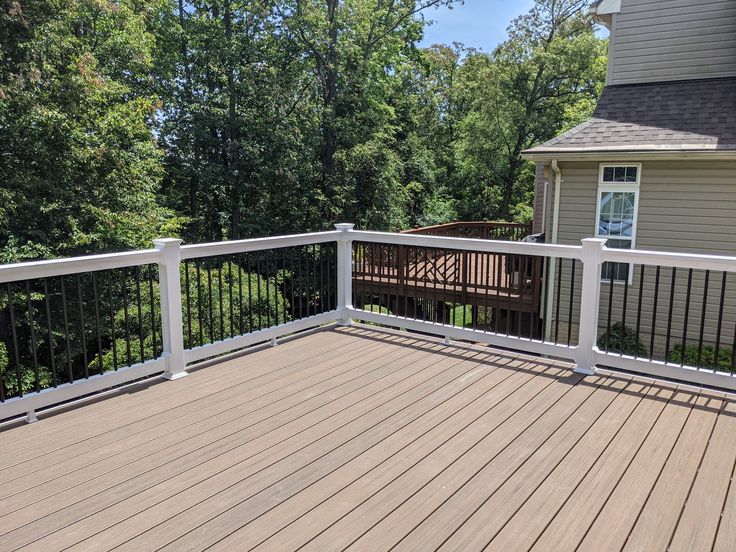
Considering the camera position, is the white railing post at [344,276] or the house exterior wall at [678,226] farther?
the house exterior wall at [678,226]

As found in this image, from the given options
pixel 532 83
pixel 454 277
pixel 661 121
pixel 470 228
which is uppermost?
pixel 532 83

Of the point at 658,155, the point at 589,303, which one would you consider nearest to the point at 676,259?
the point at 589,303

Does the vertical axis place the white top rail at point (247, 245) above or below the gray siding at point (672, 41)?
below

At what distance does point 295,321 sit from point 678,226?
5962 millimetres

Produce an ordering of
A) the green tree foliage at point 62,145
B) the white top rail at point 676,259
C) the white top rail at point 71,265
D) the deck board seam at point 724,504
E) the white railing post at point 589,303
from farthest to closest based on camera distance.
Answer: the green tree foliage at point 62,145 < the white railing post at point 589,303 < the white top rail at point 676,259 < the white top rail at point 71,265 < the deck board seam at point 724,504

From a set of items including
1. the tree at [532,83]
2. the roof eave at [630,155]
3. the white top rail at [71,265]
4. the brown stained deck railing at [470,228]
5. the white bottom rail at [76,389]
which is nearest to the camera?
the white top rail at [71,265]

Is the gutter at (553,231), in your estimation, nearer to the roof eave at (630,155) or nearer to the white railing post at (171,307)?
the roof eave at (630,155)

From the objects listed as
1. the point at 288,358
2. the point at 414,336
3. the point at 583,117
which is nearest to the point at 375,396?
the point at 288,358

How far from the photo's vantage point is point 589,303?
157 inches

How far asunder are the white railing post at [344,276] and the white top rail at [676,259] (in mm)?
2427

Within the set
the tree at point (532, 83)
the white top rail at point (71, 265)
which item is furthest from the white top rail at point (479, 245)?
the tree at point (532, 83)

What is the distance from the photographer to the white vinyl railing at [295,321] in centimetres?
327

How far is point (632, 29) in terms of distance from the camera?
8.84 m

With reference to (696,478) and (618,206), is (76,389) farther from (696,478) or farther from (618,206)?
(618,206)
